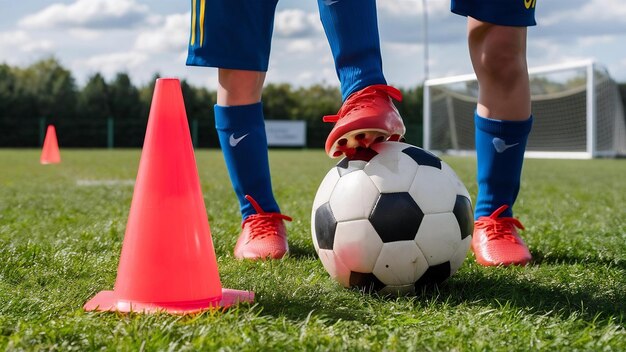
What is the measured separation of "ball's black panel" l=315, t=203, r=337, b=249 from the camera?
2.03 m

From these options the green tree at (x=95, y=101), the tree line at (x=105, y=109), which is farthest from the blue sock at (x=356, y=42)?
the green tree at (x=95, y=101)

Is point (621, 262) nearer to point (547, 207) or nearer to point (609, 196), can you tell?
point (547, 207)

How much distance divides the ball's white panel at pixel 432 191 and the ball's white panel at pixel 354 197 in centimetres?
13

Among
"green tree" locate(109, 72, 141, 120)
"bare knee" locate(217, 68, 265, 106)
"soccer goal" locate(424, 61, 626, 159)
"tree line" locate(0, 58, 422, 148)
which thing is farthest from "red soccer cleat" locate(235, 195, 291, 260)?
"green tree" locate(109, 72, 141, 120)

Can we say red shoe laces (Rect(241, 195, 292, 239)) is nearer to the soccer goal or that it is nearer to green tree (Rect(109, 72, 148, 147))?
the soccer goal

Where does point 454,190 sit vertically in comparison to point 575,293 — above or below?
above

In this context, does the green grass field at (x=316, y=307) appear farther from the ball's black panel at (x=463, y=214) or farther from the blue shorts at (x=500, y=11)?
the blue shorts at (x=500, y=11)

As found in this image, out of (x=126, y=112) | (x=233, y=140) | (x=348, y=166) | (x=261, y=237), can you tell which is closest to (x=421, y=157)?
(x=348, y=166)

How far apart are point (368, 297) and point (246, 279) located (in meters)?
0.43

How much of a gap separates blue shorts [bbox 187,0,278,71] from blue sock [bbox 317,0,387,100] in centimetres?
49

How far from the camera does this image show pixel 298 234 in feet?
10.5

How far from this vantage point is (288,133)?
107 feet

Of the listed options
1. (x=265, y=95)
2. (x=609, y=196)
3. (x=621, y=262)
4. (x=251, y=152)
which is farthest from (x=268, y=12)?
(x=265, y=95)

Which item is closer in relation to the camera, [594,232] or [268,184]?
Result: [268,184]
